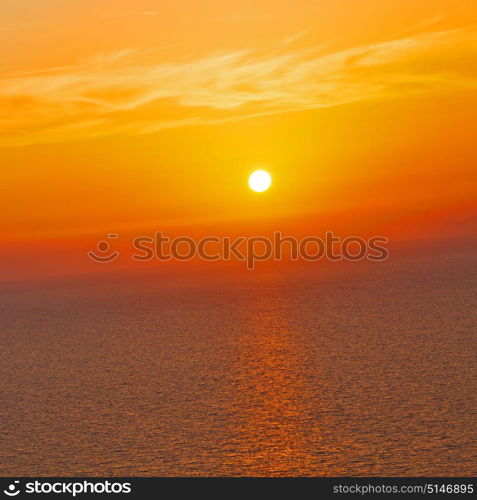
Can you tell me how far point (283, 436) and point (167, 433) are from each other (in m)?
1.37

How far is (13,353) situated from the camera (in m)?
14.6

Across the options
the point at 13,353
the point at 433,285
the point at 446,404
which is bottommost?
the point at 446,404

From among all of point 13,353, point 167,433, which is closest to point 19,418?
point 167,433

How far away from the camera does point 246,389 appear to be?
10.7 meters

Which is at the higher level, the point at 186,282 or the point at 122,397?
the point at 186,282

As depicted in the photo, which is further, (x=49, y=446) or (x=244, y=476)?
(x=49, y=446)

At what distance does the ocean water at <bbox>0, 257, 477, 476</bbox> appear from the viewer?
787 cm

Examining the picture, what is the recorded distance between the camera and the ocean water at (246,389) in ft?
25.8

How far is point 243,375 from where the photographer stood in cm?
1165

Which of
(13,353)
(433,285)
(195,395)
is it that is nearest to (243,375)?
(195,395)

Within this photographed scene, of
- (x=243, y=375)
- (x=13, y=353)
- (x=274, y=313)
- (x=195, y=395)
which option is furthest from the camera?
(x=274, y=313)

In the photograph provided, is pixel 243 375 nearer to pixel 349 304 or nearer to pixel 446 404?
pixel 446 404

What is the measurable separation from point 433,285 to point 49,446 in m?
17.8
